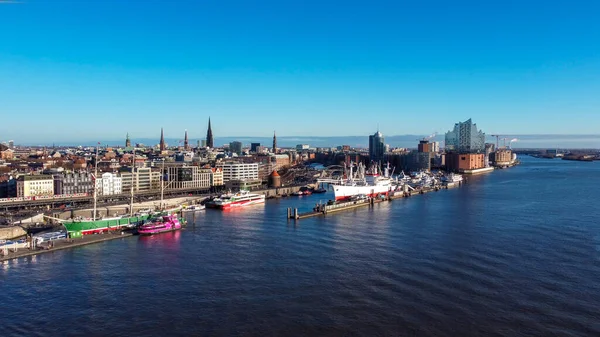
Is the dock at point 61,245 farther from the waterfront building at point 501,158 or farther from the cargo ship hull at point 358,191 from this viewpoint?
the waterfront building at point 501,158

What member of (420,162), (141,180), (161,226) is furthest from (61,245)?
(420,162)

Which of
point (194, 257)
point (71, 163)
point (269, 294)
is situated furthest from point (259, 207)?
point (71, 163)

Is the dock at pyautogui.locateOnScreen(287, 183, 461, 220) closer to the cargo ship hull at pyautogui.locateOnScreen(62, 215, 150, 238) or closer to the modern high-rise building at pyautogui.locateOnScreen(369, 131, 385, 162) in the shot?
the cargo ship hull at pyautogui.locateOnScreen(62, 215, 150, 238)

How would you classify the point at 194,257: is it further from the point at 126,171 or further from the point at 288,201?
the point at 126,171

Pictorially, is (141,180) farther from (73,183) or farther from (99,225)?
(99,225)

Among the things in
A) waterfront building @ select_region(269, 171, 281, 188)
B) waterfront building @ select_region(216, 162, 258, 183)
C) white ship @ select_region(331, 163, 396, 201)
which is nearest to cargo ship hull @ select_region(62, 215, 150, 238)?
white ship @ select_region(331, 163, 396, 201)
